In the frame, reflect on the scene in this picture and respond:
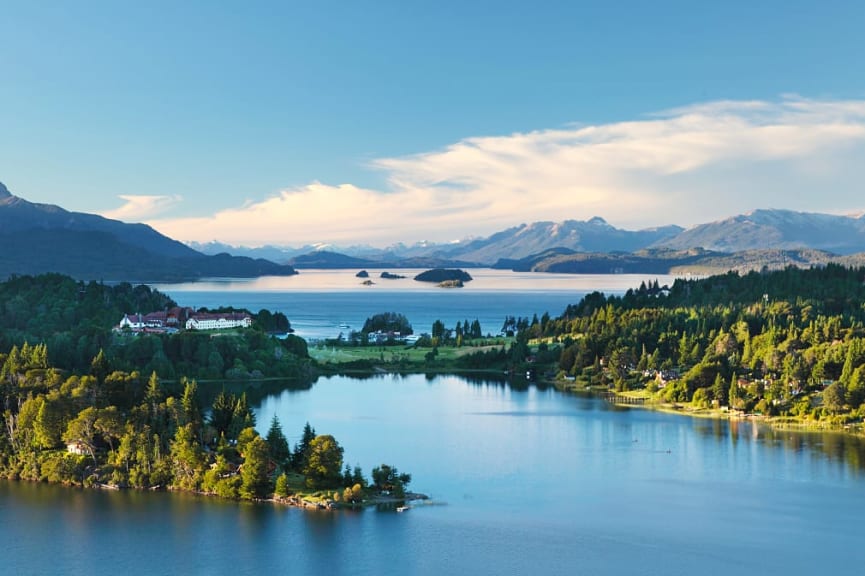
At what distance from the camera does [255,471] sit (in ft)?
118

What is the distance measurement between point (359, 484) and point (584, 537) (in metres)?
9.00

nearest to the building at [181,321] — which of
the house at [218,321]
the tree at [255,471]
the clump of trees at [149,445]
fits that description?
the house at [218,321]

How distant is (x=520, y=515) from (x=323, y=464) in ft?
25.8

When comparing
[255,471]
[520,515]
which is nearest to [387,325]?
[255,471]

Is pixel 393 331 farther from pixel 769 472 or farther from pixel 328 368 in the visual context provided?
pixel 769 472

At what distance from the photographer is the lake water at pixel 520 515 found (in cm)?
2981

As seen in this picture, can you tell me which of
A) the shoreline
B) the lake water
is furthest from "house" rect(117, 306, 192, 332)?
the shoreline

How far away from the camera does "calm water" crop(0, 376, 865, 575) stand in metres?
29.8

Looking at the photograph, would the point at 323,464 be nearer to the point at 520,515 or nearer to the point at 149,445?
the point at 149,445

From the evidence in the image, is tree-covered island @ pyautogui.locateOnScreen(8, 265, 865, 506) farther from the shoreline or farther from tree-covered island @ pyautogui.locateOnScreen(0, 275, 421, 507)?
the shoreline

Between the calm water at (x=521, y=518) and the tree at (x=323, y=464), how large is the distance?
238 centimetres

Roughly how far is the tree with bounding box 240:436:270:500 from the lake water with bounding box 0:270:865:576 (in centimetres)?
93

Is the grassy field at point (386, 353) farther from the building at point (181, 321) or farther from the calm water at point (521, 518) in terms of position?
the calm water at point (521, 518)

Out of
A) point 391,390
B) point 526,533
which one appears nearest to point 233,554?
point 526,533
